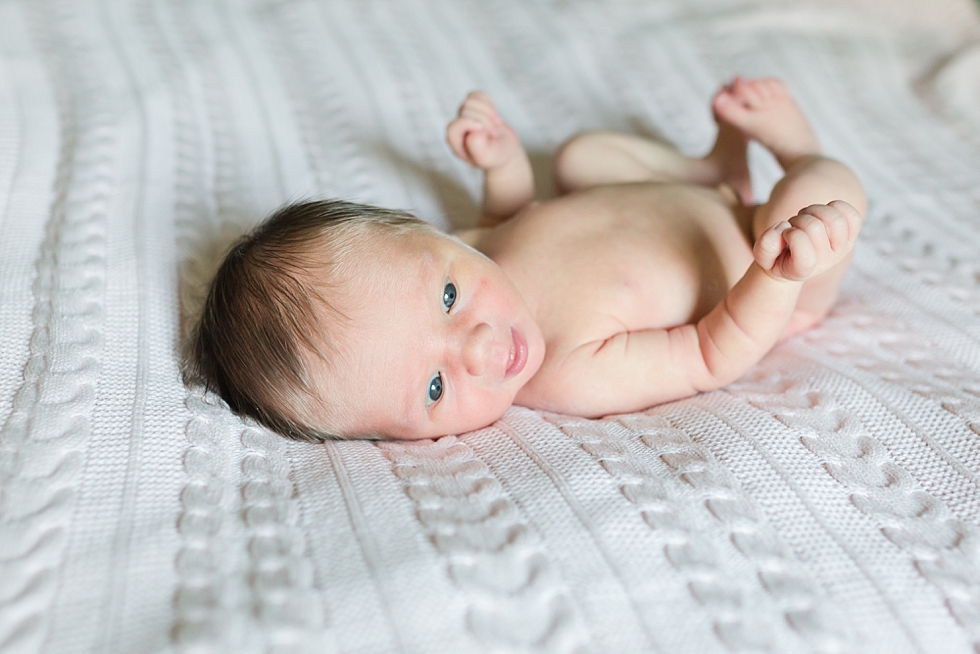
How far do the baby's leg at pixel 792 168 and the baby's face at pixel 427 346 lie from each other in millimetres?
412

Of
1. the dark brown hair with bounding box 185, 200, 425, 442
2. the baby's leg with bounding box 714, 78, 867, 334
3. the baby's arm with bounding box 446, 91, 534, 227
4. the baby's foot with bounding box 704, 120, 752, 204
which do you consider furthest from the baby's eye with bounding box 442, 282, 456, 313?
the baby's foot with bounding box 704, 120, 752, 204

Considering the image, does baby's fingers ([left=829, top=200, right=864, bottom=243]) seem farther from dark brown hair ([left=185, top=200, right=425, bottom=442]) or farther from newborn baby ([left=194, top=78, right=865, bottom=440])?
dark brown hair ([left=185, top=200, right=425, bottom=442])

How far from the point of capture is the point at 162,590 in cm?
63

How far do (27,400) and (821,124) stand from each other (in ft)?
4.65

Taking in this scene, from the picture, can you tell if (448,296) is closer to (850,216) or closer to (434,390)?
(434,390)

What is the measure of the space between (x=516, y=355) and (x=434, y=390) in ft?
0.36

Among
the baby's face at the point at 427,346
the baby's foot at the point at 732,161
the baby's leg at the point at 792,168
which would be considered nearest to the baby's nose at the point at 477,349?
the baby's face at the point at 427,346

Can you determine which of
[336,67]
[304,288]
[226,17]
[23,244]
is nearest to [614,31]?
[336,67]

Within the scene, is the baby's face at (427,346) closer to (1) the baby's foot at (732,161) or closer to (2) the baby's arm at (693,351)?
(2) the baby's arm at (693,351)

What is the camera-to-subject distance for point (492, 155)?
1.24 m

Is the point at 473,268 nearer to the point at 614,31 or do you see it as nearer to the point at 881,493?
the point at 881,493

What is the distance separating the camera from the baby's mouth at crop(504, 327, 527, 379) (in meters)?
0.96

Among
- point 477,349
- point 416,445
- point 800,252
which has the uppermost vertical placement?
point 800,252

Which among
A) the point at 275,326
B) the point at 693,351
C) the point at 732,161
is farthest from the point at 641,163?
the point at 275,326
